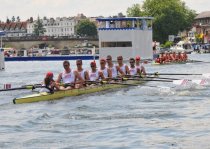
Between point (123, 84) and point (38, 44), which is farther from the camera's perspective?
point (38, 44)

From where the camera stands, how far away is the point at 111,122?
59.8ft

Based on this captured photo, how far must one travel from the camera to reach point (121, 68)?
94.1ft

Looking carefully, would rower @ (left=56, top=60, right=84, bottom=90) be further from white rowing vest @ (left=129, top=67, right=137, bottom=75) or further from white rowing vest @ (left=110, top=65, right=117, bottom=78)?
white rowing vest @ (left=129, top=67, right=137, bottom=75)

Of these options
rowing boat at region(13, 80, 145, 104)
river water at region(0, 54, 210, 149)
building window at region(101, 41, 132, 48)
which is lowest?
river water at region(0, 54, 210, 149)

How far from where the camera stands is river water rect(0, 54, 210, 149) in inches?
609

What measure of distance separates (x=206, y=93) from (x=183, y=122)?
7550mm

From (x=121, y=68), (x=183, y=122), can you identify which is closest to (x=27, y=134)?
(x=183, y=122)

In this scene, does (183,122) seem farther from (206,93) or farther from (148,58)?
(148,58)

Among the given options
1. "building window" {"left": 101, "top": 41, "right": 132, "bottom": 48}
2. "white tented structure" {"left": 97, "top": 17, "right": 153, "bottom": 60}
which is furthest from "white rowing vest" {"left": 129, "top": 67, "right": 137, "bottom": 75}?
"building window" {"left": 101, "top": 41, "right": 132, "bottom": 48}

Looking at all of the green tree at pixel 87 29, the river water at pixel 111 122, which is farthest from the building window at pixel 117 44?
the green tree at pixel 87 29

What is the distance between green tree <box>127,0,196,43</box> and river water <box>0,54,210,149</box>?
90101 millimetres

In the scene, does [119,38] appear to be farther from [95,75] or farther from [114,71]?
[95,75]

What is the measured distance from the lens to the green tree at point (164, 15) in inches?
4518

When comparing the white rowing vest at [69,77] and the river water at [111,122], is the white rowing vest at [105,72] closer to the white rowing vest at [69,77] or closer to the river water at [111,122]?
the river water at [111,122]
